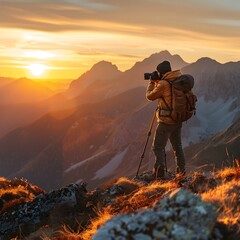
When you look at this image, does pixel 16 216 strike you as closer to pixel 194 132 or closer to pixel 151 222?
pixel 151 222

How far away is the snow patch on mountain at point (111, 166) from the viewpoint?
6736 inches

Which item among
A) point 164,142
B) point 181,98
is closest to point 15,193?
point 164,142

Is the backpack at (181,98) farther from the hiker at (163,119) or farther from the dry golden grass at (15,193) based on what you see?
the dry golden grass at (15,193)

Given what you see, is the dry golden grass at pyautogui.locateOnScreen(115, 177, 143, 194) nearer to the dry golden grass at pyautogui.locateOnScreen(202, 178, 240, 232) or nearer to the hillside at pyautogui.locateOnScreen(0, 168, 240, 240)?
the hillside at pyautogui.locateOnScreen(0, 168, 240, 240)

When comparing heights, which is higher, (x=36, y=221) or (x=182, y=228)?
(x=182, y=228)

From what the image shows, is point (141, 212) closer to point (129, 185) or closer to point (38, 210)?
point (38, 210)

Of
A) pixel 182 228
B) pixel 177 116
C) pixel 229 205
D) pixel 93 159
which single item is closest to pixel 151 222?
pixel 182 228

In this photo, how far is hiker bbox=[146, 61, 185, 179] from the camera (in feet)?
36.9

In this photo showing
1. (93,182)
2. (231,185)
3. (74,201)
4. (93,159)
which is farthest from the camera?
(93,159)

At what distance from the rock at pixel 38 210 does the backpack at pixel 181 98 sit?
13.7 ft

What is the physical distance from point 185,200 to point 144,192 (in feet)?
17.8

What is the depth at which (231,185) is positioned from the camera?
22.0 feet

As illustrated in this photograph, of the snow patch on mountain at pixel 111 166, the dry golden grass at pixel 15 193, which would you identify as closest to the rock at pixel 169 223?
the dry golden grass at pixel 15 193

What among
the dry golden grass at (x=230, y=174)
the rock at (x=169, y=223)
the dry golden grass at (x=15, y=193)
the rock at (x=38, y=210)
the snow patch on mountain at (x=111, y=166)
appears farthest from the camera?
the snow patch on mountain at (x=111, y=166)
